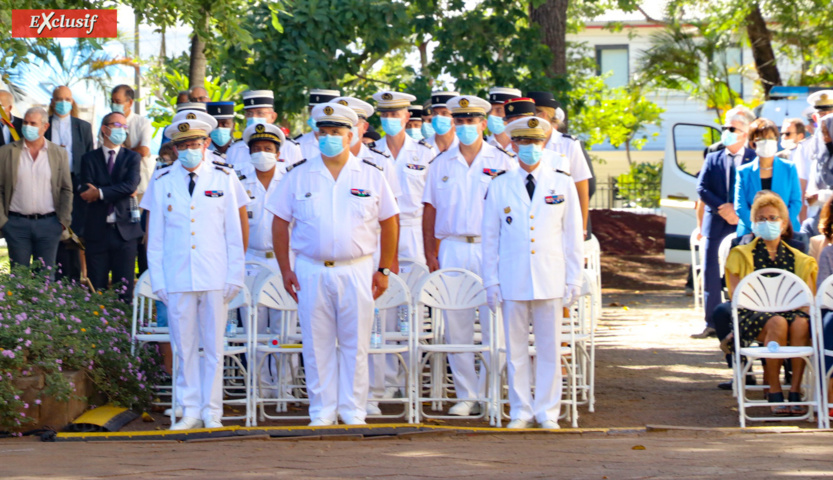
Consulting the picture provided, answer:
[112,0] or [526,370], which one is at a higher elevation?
[112,0]

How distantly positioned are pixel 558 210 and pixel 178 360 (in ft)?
9.07

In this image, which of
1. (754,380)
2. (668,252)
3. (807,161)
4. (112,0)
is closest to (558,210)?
(754,380)

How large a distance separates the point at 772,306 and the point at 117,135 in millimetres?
6037

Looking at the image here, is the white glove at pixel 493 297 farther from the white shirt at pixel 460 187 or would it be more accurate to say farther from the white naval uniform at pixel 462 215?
the white shirt at pixel 460 187

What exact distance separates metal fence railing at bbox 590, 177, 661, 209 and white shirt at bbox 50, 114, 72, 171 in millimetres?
21678

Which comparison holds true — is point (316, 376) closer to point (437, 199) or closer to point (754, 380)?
point (437, 199)

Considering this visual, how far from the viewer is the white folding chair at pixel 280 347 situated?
855 centimetres

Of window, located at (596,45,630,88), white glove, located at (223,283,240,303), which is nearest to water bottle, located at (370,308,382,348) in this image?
white glove, located at (223,283,240,303)

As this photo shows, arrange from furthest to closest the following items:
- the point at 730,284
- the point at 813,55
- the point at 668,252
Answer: the point at 813,55
the point at 668,252
the point at 730,284

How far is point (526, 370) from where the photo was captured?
8.22 metres

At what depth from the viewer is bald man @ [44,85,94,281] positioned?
11758 millimetres

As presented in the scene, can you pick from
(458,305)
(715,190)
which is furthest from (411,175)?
(715,190)

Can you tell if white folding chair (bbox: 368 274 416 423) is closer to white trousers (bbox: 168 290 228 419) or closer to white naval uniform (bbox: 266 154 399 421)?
white naval uniform (bbox: 266 154 399 421)

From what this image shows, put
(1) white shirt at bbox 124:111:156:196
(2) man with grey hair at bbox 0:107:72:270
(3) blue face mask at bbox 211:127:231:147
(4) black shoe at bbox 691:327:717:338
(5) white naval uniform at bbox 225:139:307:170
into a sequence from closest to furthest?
(5) white naval uniform at bbox 225:139:307:170 < (3) blue face mask at bbox 211:127:231:147 < (2) man with grey hair at bbox 0:107:72:270 < (1) white shirt at bbox 124:111:156:196 < (4) black shoe at bbox 691:327:717:338
